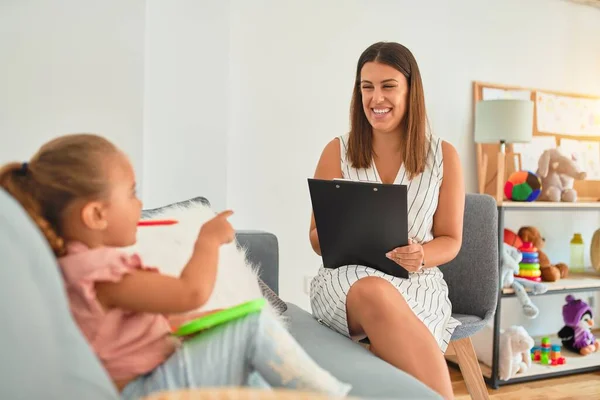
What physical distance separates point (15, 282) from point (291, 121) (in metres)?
2.32

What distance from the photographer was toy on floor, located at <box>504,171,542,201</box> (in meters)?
2.87

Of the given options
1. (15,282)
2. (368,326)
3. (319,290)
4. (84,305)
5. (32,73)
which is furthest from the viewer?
(32,73)

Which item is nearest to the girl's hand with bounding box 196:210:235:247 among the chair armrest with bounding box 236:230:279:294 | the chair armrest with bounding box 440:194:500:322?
the chair armrest with bounding box 236:230:279:294

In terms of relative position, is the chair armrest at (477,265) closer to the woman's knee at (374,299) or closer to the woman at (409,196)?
the woman at (409,196)

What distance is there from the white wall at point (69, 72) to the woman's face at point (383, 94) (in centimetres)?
105

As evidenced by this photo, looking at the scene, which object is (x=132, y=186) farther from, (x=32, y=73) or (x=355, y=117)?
(x=32, y=73)

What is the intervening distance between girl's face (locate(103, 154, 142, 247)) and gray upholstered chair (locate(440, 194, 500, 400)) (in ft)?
4.06

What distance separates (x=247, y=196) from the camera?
2809mm

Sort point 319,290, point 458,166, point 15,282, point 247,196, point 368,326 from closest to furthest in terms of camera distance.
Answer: point 15,282, point 368,326, point 319,290, point 458,166, point 247,196

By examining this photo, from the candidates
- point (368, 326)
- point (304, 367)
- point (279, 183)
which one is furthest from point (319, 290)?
point (279, 183)

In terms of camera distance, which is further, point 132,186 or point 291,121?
point 291,121

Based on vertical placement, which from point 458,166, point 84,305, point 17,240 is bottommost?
point 84,305

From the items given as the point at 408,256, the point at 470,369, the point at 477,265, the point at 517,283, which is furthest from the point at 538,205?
the point at 408,256

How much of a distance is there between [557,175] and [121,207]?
2771mm
